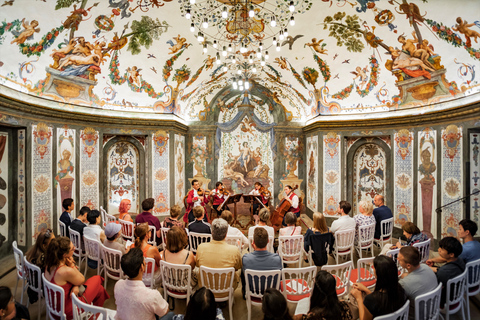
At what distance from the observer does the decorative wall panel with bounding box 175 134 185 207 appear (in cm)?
970

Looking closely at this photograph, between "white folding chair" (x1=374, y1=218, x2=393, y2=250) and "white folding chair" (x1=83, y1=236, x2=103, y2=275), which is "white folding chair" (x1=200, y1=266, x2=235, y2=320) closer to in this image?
"white folding chair" (x1=83, y1=236, x2=103, y2=275)

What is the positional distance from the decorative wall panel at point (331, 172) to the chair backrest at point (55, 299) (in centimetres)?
846

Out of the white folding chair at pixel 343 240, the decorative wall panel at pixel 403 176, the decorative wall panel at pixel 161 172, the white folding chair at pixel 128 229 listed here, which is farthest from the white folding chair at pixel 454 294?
the decorative wall panel at pixel 161 172

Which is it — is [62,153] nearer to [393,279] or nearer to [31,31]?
[31,31]

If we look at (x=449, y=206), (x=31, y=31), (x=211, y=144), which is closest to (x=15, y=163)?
(x=31, y=31)

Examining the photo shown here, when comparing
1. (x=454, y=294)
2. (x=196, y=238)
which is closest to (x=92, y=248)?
(x=196, y=238)

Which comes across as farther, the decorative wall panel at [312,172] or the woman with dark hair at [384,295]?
the decorative wall panel at [312,172]

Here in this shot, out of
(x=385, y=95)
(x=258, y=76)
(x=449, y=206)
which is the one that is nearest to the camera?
(x=449, y=206)

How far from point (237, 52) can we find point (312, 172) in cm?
557

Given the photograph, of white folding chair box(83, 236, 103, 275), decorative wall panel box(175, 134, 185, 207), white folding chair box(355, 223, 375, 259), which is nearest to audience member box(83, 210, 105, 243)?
white folding chair box(83, 236, 103, 275)

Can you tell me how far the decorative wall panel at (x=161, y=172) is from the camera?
8992 millimetres

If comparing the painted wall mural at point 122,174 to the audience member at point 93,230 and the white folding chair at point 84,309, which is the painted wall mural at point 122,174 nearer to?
the audience member at point 93,230

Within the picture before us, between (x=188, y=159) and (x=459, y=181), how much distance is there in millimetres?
9141

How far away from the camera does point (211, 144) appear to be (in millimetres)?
11070
